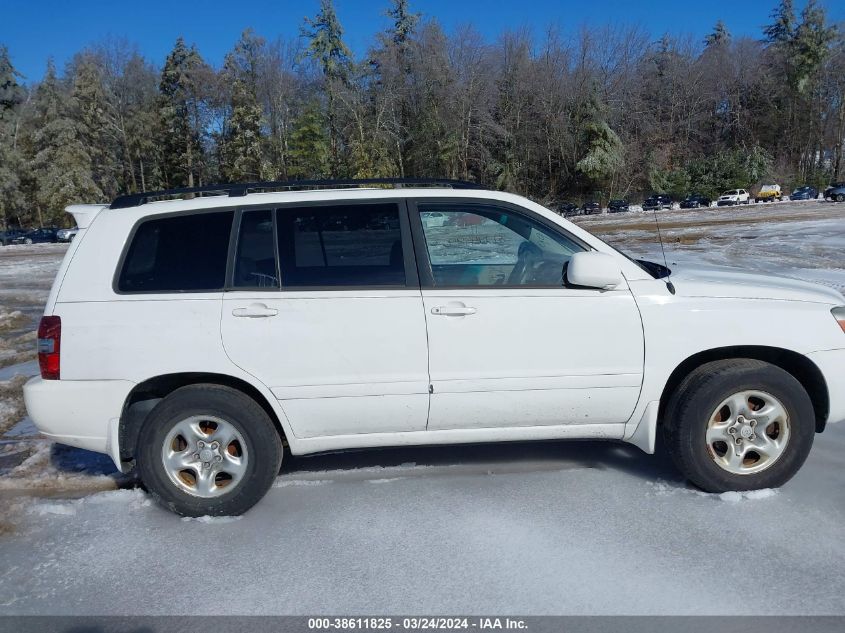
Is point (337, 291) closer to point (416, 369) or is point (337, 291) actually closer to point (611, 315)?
point (416, 369)

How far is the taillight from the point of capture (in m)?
3.71

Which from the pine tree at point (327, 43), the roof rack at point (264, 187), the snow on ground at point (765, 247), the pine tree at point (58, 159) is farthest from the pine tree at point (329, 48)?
the roof rack at point (264, 187)

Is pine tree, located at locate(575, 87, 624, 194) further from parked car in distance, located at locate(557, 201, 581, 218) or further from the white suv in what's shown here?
the white suv

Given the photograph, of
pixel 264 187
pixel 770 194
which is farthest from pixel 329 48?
pixel 264 187

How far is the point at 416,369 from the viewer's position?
3.74 m

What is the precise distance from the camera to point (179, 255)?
12.7 ft

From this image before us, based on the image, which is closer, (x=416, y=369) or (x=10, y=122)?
(x=416, y=369)

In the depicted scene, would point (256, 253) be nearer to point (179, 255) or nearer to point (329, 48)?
point (179, 255)

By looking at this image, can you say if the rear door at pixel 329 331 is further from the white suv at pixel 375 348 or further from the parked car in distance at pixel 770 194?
the parked car in distance at pixel 770 194

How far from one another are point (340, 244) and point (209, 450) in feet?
4.56

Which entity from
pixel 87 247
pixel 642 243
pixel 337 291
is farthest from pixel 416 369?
pixel 642 243

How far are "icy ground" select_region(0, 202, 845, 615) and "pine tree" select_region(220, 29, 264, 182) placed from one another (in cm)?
4973

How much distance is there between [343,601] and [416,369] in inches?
49.2

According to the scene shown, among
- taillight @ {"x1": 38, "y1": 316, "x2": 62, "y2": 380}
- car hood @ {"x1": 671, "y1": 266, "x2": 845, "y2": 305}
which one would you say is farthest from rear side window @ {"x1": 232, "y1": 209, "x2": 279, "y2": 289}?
car hood @ {"x1": 671, "y1": 266, "x2": 845, "y2": 305}
